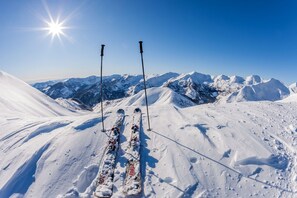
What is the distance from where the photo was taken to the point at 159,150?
901 cm

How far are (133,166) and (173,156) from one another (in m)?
1.67

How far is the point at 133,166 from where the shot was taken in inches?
311

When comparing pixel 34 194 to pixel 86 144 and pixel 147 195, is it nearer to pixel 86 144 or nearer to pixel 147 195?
pixel 86 144

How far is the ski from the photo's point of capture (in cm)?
673

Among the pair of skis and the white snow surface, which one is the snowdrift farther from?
the pair of skis

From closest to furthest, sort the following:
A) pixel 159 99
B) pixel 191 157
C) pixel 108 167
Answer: pixel 108 167, pixel 191 157, pixel 159 99

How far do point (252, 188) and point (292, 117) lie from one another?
7.08 m

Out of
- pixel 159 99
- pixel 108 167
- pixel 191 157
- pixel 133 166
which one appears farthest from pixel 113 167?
pixel 159 99

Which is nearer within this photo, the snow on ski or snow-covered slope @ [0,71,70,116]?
the snow on ski

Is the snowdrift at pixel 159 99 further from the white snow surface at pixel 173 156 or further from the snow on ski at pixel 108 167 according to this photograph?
the snow on ski at pixel 108 167

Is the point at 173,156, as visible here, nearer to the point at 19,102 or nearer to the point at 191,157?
the point at 191,157

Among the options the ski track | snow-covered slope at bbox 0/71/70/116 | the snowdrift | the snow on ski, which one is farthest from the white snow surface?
the snowdrift

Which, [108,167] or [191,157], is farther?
Result: [191,157]

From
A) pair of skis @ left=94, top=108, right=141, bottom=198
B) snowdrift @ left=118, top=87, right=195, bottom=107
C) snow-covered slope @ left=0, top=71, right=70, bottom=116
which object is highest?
snowdrift @ left=118, top=87, right=195, bottom=107
